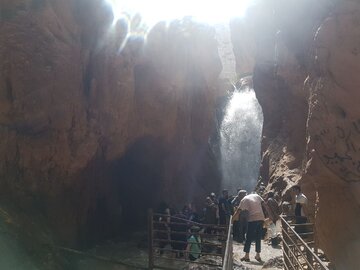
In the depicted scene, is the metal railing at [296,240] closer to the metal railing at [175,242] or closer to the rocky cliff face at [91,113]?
the metal railing at [175,242]

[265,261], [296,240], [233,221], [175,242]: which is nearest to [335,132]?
[296,240]

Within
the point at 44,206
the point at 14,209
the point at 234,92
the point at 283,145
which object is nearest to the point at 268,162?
the point at 283,145

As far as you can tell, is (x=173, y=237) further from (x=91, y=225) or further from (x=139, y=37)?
(x=139, y=37)

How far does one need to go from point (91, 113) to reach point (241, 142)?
21994 mm

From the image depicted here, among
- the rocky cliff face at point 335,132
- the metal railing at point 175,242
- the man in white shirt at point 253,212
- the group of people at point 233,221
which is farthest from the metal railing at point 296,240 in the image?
the metal railing at point 175,242

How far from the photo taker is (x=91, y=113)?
14.8 meters

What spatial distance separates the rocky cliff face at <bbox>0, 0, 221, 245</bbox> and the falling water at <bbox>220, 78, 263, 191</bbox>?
847 cm

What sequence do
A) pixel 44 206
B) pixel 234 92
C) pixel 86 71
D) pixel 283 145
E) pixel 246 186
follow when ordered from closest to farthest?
pixel 44 206
pixel 86 71
pixel 283 145
pixel 246 186
pixel 234 92

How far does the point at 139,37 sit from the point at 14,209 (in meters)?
10.4

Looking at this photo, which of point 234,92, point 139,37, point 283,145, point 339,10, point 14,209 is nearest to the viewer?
point 339,10

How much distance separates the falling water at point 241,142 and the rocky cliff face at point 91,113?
8.47 metres

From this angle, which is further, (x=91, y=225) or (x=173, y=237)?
(x=91, y=225)

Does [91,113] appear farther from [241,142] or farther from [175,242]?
[241,142]

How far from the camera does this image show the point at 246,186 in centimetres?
3262
